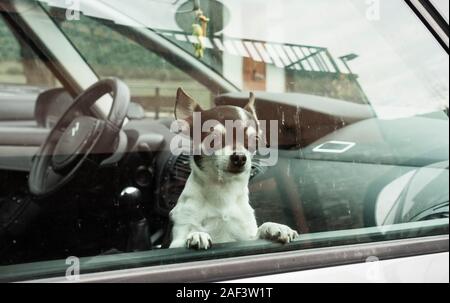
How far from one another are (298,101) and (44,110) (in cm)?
162

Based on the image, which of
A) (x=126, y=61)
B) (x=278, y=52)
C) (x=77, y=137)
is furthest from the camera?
(x=126, y=61)

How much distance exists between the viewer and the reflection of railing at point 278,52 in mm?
1665

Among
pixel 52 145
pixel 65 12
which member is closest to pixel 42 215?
pixel 52 145

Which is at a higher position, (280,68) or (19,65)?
(19,65)

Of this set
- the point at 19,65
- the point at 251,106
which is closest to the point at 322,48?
the point at 251,106

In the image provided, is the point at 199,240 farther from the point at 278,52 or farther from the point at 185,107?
the point at 278,52

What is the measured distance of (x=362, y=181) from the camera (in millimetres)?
1732

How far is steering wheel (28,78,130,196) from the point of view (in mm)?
2225

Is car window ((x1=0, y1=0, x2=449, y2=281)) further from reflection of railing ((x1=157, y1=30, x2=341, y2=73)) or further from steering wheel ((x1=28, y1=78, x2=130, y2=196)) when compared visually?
steering wheel ((x1=28, y1=78, x2=130, y2=196))

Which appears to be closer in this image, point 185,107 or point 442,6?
point 185,107

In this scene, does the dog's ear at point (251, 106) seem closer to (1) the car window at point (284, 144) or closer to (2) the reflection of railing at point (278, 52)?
(1) the car window at point (284, 144)

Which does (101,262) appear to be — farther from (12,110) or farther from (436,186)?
(12,110)

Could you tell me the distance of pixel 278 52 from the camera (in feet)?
5.50

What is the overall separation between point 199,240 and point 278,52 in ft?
1.98
